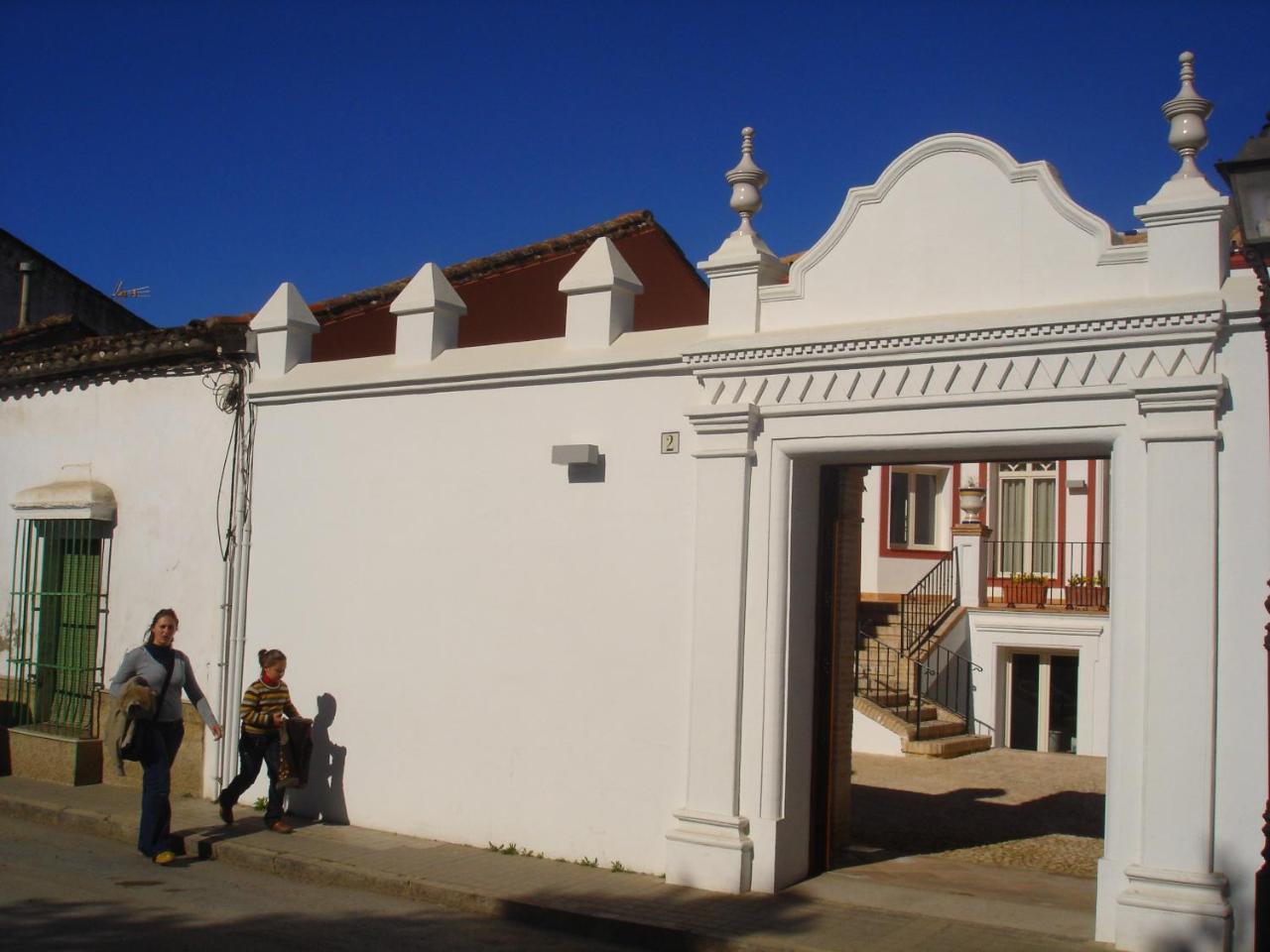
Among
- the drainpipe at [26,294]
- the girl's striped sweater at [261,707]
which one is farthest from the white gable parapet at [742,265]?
the drainpipe at [26,294]

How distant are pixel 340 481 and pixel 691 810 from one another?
13.8ft

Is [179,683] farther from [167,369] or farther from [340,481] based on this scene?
[167,369]

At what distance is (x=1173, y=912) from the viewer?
21.5 ft

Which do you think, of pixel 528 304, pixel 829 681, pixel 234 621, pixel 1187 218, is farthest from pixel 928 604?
pixel 1187 218

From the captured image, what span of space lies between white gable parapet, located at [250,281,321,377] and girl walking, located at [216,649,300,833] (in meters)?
2.69

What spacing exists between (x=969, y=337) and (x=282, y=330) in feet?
20.7

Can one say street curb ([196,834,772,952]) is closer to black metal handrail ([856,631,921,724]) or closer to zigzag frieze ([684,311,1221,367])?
A: zigzag frieze ([684,311,1221,367])

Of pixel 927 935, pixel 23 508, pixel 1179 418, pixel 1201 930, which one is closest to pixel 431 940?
pixel 927 935

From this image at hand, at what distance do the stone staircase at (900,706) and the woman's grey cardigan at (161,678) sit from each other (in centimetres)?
871

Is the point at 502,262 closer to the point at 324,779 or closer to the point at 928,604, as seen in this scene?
the point at 324,779

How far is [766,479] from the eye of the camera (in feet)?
27.4

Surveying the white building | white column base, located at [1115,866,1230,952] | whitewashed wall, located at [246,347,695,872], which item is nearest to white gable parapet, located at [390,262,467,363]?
the white building

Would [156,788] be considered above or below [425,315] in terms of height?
below

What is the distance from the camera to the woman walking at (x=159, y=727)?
923cm
